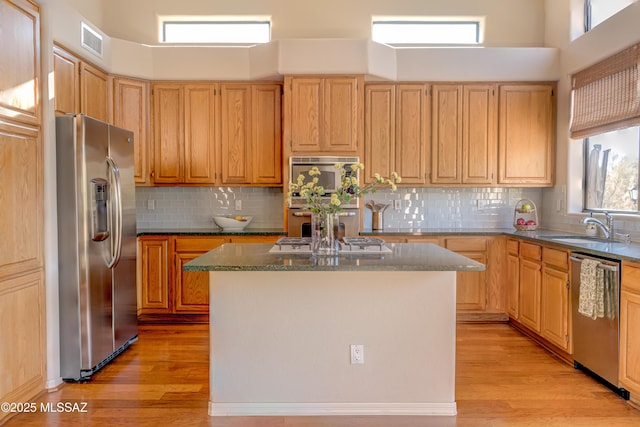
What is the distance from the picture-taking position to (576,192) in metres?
4.25

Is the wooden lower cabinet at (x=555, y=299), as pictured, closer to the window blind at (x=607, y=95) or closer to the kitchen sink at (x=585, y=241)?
the kitchen sink at (x=585, y=241)

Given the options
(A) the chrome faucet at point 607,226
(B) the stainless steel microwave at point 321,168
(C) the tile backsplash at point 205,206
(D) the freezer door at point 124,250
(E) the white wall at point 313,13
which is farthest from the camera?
(C) the tile backsplash at point 205,206

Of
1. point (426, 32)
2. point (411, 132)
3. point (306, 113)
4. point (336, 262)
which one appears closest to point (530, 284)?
point (411, 132)

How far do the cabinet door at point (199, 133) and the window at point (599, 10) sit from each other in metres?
3.76

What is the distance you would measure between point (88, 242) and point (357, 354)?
77.5 inches

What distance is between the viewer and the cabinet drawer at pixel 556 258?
3.21 m

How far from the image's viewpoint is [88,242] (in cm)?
295

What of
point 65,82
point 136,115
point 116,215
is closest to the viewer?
point 116,215

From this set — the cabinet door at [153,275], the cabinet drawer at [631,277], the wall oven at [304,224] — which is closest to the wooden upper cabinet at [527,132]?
the wall oven at [304,224]

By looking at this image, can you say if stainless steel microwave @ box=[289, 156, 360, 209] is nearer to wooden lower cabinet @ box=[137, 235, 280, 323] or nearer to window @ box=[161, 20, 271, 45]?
wooden lower cabinet @ box=[137, 235, 280, 323]

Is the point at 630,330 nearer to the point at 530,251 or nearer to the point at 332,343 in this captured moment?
the point at 530,251

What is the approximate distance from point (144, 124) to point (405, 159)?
2.75 meters

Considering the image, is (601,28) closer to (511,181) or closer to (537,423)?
(511,181)

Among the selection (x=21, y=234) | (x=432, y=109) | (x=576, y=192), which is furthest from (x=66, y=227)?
(x=576, y=192)
